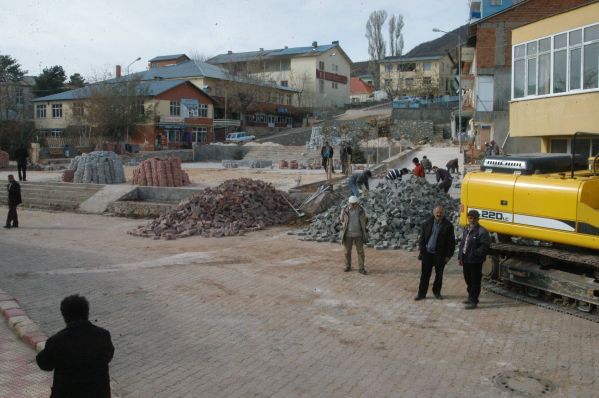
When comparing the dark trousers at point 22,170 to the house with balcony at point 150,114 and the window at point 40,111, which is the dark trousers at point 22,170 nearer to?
the house with balcony at point 150,114

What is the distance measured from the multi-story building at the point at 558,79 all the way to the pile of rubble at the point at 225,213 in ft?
28.1

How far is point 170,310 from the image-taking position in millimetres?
9227

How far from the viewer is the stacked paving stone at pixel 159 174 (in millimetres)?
25234

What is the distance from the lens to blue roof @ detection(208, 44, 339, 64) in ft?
269

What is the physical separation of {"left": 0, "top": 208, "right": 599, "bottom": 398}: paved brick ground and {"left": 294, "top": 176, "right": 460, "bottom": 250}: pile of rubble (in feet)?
2.59

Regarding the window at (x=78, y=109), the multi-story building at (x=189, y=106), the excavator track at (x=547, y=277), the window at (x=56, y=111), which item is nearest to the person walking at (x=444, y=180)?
the excavator track at (x=547, y=277)

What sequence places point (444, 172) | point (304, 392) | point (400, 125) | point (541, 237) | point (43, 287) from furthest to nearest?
point (400, 125) < point (444, 172) < point (43, 287) < point (541, 237) < point (304, 392)

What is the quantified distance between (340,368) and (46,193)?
22.3 meters

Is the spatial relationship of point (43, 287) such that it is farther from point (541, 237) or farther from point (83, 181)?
point (83, 181)

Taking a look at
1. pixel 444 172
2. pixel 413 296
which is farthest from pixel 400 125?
pixel 413 296

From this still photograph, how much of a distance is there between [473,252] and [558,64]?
11.3 meters

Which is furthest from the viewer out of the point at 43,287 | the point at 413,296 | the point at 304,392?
the point at 43,287

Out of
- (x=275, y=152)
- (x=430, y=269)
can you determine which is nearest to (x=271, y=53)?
(x=275, y=152)

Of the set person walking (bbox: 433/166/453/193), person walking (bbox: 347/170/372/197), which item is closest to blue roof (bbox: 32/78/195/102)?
person walking (bbox: 347/170/372/197)
